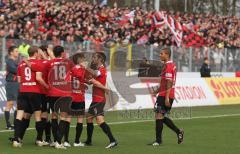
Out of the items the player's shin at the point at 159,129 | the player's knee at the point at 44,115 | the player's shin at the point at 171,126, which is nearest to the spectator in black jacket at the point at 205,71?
the player's shin at the point at 171,126

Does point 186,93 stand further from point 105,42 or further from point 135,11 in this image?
point 135,11

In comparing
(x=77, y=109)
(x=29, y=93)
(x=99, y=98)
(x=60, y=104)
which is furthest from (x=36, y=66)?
(x=99, y=98)

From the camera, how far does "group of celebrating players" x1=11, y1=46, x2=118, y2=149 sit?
45.6ft

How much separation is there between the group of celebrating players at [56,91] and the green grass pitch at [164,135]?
1.43 ft

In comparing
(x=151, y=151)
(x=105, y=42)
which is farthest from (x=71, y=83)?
(x=105, y=42)

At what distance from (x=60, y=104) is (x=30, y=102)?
663 millimetres

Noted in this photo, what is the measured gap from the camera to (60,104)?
13922 mm

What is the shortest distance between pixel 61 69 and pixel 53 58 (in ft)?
1.01

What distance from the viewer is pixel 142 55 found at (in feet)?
100.0

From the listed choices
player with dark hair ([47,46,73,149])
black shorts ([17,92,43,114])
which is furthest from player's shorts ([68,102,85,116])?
black shorts ([17,92,43,114])

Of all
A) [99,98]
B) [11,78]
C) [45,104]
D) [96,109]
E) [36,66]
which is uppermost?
[36,66]

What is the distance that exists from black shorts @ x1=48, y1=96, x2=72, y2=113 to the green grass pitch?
85 cm

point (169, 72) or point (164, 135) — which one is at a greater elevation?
point (169, 72)

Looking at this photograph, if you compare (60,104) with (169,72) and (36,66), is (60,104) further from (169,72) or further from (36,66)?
(169,72)
